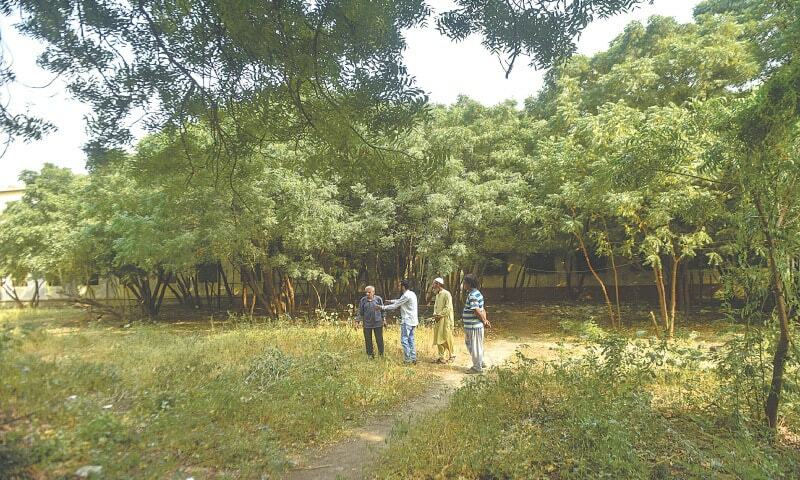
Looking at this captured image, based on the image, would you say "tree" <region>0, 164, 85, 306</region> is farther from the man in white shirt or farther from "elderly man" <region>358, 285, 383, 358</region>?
the man in white shirt

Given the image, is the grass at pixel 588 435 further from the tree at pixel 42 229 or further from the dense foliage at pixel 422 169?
the tree at pixel 42 229

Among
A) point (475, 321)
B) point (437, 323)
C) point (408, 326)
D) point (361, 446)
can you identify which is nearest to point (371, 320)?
point (408, 326)

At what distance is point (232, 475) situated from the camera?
129 inches

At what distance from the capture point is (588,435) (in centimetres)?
357

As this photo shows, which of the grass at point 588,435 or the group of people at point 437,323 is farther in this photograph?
the group of people at point 437,323

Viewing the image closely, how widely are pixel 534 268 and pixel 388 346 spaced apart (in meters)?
13.3

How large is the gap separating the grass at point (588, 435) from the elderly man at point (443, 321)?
2436 millimetres

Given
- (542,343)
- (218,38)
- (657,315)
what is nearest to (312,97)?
(218,38)

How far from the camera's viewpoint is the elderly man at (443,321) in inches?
299

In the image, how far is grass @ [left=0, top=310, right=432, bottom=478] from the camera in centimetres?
224

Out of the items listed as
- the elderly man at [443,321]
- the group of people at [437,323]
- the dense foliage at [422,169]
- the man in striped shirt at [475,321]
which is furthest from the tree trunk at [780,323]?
the elderly man at [443,321]

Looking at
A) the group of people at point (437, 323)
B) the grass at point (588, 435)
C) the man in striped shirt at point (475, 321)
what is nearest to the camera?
the grass at point (588, 435)

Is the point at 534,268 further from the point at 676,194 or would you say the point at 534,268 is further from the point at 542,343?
the point at 676,194

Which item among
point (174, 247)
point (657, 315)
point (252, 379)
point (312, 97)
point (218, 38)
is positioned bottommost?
point (657, 315)
